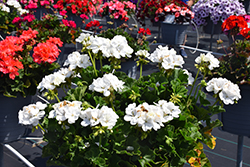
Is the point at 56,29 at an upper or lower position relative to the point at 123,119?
upper

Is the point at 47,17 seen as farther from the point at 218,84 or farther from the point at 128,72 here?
the point at 218,84

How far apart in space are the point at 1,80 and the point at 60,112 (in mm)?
755

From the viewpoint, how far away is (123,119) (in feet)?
3.56

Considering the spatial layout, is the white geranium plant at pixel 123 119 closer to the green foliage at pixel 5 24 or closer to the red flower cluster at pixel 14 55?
the red flower cluster at pixel 14 55

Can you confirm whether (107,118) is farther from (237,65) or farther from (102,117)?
(237,65)

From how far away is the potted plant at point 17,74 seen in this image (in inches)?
58.3

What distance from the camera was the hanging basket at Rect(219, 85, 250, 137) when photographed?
4.75 ft

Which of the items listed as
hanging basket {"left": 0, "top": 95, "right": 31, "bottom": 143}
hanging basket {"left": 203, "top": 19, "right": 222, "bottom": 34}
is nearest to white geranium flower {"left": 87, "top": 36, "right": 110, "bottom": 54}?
hanging basket {"left": 0, "top": 95, "right": 31, "bottom": 143}

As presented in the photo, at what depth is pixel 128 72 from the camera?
232 cm

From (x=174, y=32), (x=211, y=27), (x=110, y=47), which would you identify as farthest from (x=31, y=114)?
(x=211, y=27)

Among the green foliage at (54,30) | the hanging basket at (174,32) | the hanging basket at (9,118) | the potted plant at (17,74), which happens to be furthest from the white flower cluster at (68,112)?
the hanging basket at (174,32)

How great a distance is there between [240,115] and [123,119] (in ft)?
2.36

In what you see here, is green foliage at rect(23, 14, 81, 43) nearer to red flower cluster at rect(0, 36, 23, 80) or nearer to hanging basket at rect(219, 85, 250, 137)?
red flower cluster at rect(0, 36, 23, 80)

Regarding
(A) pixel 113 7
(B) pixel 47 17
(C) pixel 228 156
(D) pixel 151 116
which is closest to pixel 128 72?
(C) pixel 228 156
